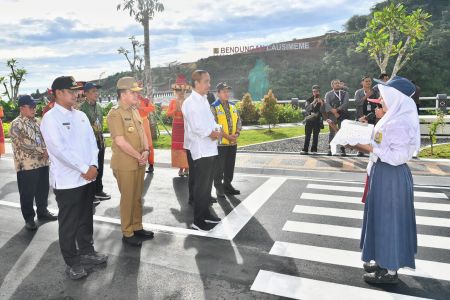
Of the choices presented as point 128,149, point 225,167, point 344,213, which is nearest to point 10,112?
point 225,167

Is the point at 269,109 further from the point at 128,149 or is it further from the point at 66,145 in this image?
the point at 66,145

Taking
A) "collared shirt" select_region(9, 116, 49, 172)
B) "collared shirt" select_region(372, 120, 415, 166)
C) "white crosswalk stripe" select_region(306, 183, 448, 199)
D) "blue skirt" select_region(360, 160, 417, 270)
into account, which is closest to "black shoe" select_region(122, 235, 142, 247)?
"collared shirt" select_region(9, 116, 49, 172)

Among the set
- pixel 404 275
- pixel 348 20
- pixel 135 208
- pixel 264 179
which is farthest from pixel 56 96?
pixel 348 20

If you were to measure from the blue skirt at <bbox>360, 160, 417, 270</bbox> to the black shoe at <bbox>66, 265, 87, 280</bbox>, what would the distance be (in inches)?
127

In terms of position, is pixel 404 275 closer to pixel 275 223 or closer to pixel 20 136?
pixel 275 223

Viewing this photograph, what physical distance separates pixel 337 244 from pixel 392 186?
1559 millimetres

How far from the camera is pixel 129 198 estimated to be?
480cm

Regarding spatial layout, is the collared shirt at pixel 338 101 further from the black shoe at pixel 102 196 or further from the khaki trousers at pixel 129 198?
the khaki trousers at pixel 129 198

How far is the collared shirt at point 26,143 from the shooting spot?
552cm

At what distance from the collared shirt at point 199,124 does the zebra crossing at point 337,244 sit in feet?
5.48

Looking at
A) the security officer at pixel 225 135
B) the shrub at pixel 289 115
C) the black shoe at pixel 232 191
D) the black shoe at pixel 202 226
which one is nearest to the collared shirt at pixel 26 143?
the black shoe at pixel 202 226

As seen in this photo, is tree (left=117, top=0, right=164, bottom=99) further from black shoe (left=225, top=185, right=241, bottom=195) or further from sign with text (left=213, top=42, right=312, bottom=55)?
sign with text (left=213, top=42, right=312, bottom=55)

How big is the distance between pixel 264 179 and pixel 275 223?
2.80 m

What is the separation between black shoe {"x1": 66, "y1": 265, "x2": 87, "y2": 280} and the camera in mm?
4031
